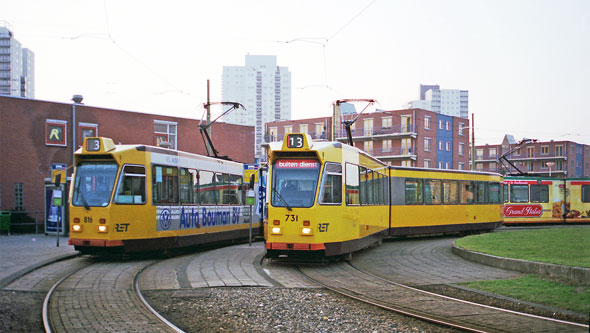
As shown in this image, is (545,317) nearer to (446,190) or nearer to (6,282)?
(6,282)

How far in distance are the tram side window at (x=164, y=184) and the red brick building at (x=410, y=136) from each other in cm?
5644

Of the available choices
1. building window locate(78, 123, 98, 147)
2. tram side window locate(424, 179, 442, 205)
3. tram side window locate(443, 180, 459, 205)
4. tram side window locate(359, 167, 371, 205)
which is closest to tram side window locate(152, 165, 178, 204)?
tram side window locate(359, 167, 371, 205)

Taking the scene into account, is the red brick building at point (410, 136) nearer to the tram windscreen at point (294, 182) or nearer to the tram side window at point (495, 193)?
the tram side window at point (495, 193)

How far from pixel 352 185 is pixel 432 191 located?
10.7 meters

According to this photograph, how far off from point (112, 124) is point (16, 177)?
254 inches

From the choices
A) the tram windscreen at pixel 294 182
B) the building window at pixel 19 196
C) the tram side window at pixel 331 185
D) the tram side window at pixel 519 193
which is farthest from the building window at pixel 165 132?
the tram side window at pixel 331 185

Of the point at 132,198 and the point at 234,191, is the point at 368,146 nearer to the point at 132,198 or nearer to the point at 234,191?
the point at 234,191

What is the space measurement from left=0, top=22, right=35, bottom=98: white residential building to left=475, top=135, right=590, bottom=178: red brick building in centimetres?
9869

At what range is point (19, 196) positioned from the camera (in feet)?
99.4

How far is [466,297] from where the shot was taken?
32.0 ft

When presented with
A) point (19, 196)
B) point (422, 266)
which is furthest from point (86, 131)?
point (422, 266)

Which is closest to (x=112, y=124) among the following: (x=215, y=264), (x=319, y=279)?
(x=215, y=264)

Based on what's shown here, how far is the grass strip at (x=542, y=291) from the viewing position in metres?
8.73

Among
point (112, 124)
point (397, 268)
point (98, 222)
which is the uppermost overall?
point (112, 124)
